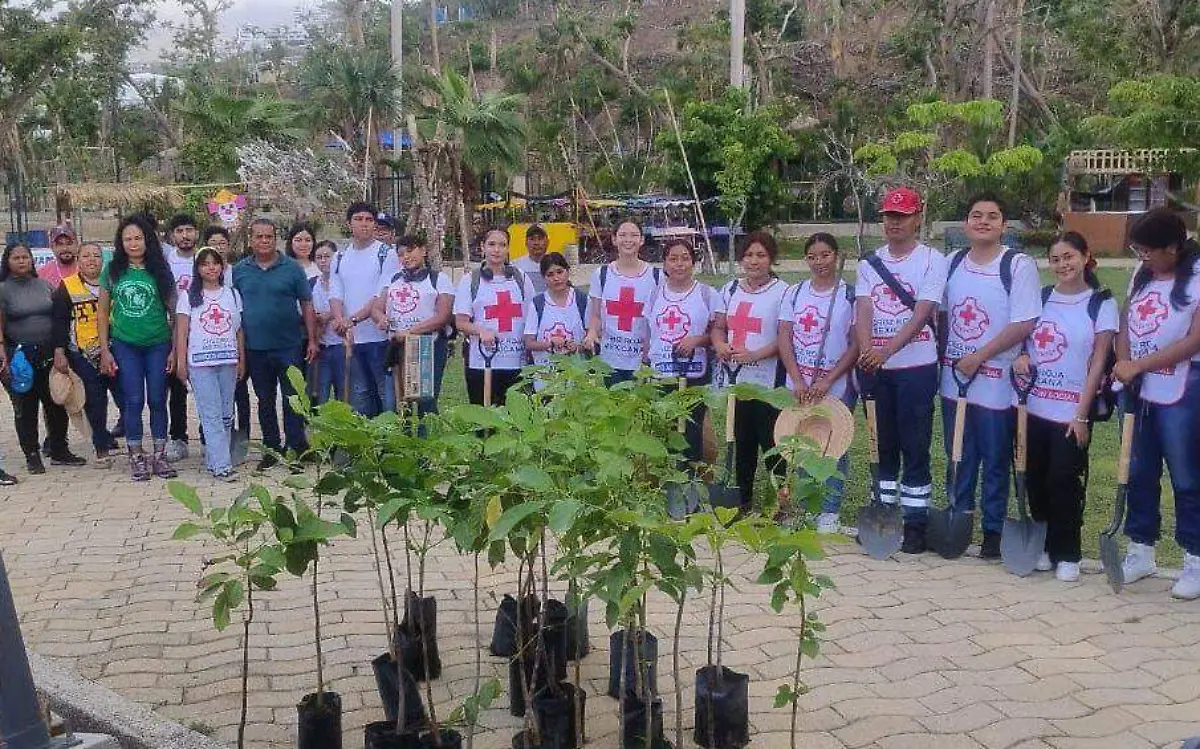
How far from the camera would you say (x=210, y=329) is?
795 cm

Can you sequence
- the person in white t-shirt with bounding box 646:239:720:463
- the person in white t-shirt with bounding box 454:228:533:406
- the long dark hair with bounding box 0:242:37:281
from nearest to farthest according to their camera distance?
the person in white t-shirt with bounding box 646:239:720:463
the person in white t-shirt with bounding box 454:228:533:406
the long dark hair with bounding box 0:242:37:281

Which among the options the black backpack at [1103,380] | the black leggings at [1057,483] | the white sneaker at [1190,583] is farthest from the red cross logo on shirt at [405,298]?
the white sneaker at [1190,583]

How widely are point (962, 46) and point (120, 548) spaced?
3517 centimetres

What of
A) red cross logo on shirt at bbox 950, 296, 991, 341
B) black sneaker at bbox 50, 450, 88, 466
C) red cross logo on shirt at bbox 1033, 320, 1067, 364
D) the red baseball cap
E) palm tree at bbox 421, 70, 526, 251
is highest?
palm tree at bbox 421, 70, 526, 251

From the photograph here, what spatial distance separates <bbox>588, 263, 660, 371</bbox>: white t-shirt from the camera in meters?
7.05

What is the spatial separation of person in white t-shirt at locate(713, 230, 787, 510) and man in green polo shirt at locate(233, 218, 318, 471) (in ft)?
9.94

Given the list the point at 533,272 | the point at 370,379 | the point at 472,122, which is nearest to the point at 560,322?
the point at 533,272

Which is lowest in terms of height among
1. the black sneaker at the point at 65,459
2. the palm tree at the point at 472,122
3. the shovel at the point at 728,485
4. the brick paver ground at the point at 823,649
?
the brick paver ground at the point at 823,649

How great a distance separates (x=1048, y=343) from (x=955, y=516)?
3.21 feet

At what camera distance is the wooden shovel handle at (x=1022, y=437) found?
588 cm

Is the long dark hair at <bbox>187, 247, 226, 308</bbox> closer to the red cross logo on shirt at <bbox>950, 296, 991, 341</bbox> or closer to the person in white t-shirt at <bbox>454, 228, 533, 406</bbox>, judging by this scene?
the person in white t-shirt at <bbox>454, 228, 533, 406</bbox>

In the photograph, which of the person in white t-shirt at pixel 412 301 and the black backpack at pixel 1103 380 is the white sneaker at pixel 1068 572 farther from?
the person in white t-shirt at pixel 412 301

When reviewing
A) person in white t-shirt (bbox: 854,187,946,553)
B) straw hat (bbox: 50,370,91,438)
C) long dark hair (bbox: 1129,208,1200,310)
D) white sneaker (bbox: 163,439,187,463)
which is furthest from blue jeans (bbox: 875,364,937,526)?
straw hat (bbox: 50,370,91,438)

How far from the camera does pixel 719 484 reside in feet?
22.5
